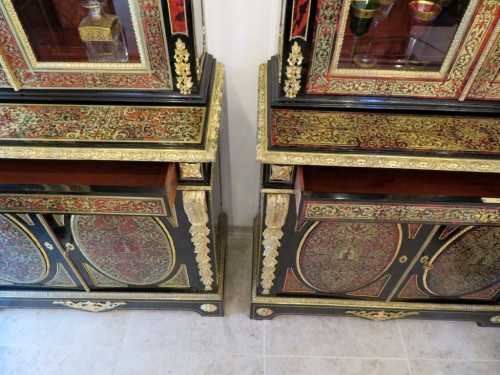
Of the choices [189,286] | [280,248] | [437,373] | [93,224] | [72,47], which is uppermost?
[72,47]

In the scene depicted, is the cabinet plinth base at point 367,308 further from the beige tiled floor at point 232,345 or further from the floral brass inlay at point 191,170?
the floral brass inlay at point 191,170

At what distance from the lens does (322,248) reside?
3.87 ft

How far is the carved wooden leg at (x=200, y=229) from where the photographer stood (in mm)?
1030

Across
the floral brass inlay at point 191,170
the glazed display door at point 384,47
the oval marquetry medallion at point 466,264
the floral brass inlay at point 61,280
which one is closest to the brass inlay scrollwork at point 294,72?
the glazed display door at point 384,47

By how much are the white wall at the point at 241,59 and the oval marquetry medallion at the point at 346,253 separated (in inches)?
21.1

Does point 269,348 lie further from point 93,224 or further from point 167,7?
point 167,7

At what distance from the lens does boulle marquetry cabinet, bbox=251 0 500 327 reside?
2.84 feet

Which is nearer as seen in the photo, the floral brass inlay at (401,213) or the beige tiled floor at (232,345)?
the floral brass inlay at (401,213)

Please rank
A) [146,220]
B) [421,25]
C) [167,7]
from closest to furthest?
[167,7] < [421,25] < [146,220]

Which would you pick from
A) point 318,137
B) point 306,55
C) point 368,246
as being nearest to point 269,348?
point 368,246

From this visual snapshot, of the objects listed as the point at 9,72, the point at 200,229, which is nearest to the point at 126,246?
the point at 200,229

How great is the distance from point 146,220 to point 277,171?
47 cm

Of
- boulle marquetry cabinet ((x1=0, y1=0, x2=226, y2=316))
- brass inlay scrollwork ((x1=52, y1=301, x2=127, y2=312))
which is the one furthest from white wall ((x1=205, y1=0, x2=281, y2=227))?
brass inlay scrollwork ((x1=52, y1=301, x2=127, y2=312))

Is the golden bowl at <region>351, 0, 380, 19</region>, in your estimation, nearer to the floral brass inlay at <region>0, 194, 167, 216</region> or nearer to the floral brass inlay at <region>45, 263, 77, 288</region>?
the floral brass inlay at <region>0, 194, 167, 216</region>
